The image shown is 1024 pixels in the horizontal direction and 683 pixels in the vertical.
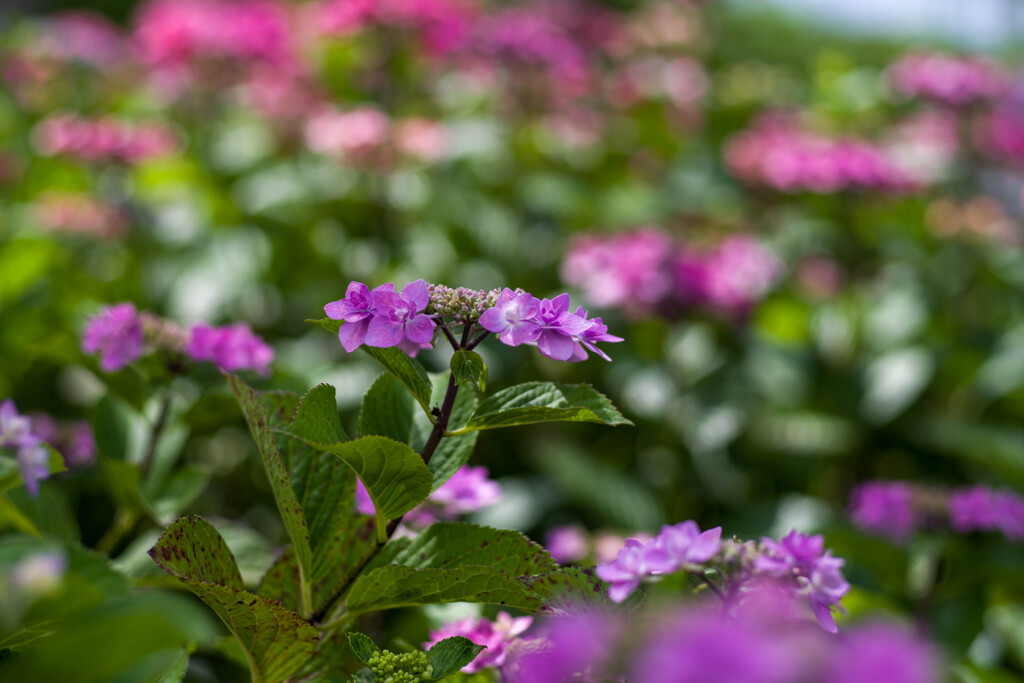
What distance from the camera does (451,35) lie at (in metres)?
3.15

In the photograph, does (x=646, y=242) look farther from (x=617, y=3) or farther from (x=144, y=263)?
(x=617, y=3)

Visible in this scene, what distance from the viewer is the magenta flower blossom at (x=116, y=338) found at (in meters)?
1.00

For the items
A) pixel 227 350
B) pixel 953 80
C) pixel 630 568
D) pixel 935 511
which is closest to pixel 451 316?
pixel 630 568

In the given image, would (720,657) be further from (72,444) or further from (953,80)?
(953,80)

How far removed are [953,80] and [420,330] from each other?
3.08 m

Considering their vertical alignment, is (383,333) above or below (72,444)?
above

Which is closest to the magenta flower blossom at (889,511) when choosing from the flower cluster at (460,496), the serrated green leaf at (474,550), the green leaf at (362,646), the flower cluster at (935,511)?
the flower cluster at (935,511)

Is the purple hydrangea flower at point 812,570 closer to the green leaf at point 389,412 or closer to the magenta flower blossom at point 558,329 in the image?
the magenta flower blossom at point 558,329

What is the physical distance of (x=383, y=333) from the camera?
25.8 inches

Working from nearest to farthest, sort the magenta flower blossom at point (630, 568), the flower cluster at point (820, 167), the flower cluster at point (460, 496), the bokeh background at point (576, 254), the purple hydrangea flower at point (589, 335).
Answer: the magenta flower blossom at point (630, 568)
the purple hydrangea flower at point (589, 335)
the flower cluster at point (460, 496)
the bokeh background at point (576, 254)
the flower cluster at point (820, 167)

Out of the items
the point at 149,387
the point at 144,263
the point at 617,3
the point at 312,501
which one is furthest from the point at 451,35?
the point at 617,3

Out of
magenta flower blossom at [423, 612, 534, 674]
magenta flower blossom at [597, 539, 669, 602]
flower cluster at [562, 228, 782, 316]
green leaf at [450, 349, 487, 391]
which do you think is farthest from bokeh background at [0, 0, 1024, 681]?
magenta flower blossom at [597, 539, 669, 602]

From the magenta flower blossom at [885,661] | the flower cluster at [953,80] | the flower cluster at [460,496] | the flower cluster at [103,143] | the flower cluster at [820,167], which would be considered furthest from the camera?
the flower cluster at [953,80]

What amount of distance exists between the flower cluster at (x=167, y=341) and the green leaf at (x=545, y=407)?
0.45 m
